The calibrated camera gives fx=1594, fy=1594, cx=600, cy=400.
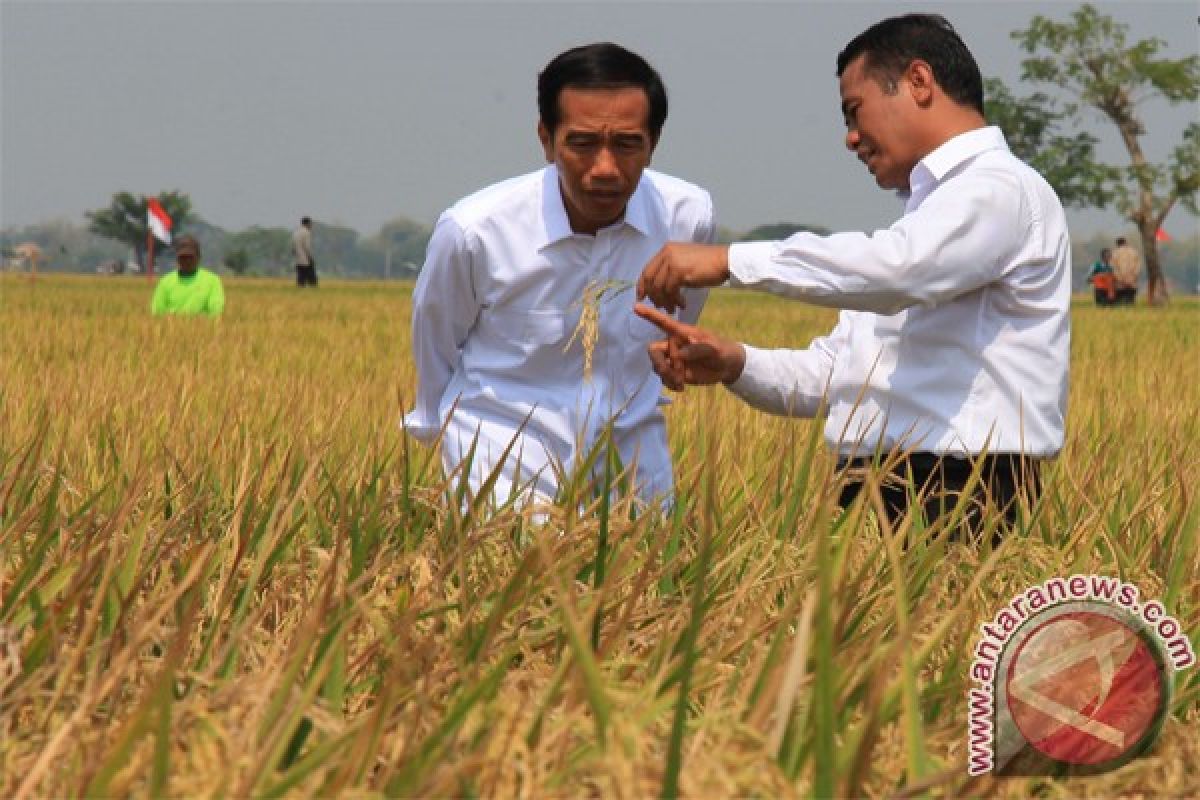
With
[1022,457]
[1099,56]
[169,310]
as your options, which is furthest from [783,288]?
[1099,56]

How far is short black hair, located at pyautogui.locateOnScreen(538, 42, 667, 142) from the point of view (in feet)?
8.84

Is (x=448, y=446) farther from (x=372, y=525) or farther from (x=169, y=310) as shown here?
(x=169, y=310)

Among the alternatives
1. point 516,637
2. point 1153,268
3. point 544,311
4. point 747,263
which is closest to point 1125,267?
point 1153,268

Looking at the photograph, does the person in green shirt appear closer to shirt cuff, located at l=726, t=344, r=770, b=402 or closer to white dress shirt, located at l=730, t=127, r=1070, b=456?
shirt cuff, located at l=726, t=344, r=770, b=402

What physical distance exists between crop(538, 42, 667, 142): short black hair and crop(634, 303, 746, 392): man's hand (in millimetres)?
392

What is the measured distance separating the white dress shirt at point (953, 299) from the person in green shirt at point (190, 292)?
8901mm

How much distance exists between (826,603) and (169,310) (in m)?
10.2

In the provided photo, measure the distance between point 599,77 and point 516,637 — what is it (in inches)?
49.3

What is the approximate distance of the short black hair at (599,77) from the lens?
8.84ft

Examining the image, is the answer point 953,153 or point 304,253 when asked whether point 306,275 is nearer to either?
point 304,253

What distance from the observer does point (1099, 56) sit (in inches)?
1425

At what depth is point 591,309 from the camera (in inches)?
106

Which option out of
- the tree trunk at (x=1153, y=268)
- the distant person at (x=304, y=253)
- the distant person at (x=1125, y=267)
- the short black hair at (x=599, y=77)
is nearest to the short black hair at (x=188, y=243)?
the short black hair at (x=599, y=77)

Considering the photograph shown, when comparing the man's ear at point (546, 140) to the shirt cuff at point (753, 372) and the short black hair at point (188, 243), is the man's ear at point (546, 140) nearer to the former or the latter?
the shirt cuff at point (753, 372)
